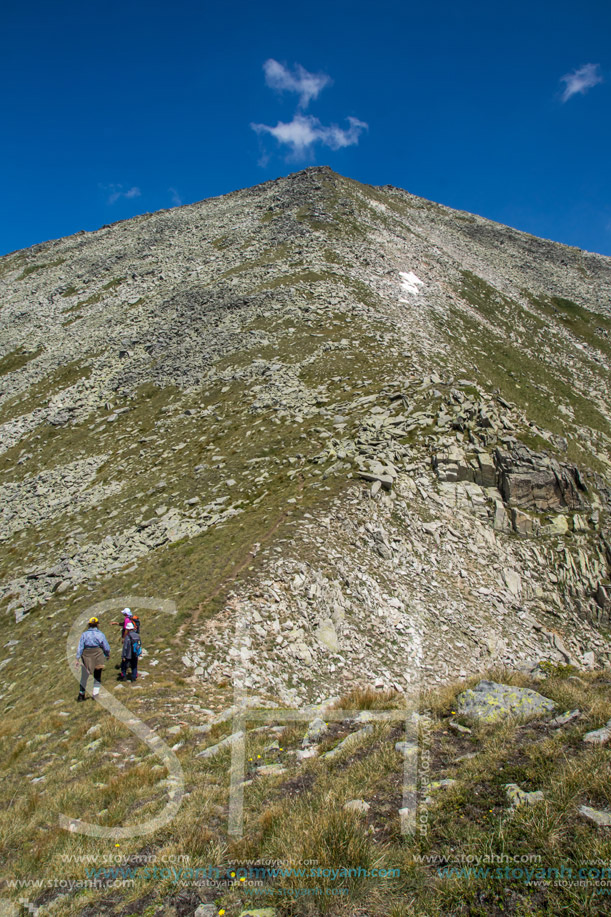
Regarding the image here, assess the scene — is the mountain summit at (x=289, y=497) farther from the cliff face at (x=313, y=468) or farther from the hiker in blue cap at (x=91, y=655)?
the hiker in blue cap at (x=91, y=655)

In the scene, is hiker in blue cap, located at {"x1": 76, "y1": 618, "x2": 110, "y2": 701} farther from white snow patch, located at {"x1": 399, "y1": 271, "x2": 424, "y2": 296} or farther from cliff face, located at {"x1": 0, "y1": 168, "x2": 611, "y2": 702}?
white snow patch, located at {"x1": 399, "y1": 271, "x2": 424, "y2": 296}

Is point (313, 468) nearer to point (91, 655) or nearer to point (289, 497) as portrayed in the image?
point (289, 497)

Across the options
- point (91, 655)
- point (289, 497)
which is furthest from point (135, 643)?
point (289, 497)

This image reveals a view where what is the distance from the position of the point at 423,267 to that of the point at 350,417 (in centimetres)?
3962

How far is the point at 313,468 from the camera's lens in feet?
76.3

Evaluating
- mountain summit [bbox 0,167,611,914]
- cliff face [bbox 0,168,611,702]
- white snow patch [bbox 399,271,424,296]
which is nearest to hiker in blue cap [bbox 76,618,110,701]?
mountain summit [bbox 0,167,611,914]

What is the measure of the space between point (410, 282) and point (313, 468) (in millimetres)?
36356

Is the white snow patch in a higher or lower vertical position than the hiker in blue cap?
higher

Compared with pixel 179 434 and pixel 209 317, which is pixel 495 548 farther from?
Result: pixel 209 317

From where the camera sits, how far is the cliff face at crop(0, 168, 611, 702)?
55.8 ft

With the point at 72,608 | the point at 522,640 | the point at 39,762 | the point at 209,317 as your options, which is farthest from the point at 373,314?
the point at 39,762

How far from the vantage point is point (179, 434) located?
101 feet

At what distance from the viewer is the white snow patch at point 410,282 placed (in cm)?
4837

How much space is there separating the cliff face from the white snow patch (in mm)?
652
